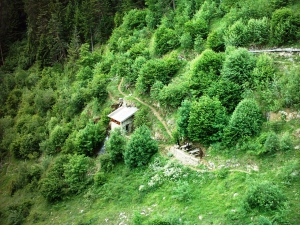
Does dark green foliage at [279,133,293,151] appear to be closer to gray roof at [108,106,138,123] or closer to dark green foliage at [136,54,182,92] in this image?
dark green foliage at [136,54,182,92]

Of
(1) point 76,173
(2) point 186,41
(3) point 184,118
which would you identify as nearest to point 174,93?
(3) point 184,118

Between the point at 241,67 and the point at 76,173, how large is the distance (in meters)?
30.0

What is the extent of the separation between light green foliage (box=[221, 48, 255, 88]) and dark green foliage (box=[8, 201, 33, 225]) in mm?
38309

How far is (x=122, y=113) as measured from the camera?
194 ft

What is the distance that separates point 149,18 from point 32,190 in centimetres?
4510

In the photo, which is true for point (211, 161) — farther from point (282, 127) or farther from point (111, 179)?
point (111, 179)

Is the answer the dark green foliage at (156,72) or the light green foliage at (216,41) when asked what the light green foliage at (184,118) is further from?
the light green foliage at (216,41)

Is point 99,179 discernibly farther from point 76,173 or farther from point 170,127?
point 170,127

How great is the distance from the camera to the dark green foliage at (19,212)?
53594mm

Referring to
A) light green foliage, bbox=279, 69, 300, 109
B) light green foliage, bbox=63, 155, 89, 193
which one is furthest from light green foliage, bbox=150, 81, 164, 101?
light green foliage, bbox=279, 69, 300, 109

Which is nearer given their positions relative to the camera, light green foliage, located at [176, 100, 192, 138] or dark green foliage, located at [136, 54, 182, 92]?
light green foliage, located at [176, 100, 192, 138]

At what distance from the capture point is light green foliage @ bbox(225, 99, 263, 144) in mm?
42125

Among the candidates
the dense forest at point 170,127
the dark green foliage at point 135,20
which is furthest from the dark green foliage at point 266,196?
the dark green foliage at point 135,20

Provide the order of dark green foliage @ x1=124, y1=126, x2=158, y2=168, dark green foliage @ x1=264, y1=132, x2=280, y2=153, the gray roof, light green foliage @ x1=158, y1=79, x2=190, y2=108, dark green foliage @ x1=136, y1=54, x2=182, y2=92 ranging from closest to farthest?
1. dark green foliage @ x1=264, y1=132, x2=280, y2=153
2. dark green foliage @ x1=124, y1=126, x2=158, y2=168
3. light green foliage @ x1=158, y1=79, x2=190, y2=108
4. the gray roof
5. dark green foliage @ x1=136, y1=54, x2=182, y2=92
